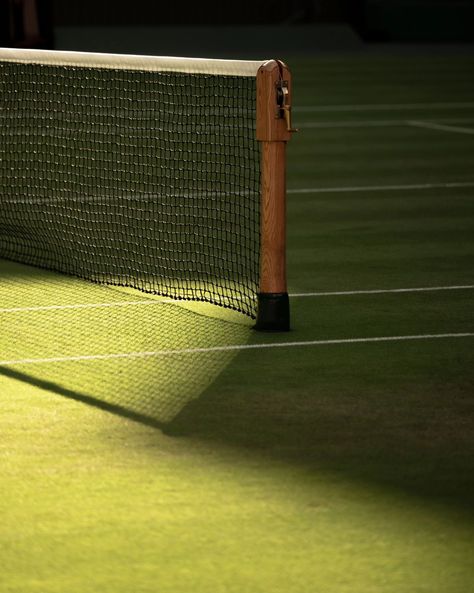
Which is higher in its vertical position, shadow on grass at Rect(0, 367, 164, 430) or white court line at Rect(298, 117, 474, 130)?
shadow on grass at Rect(0, 367, 164, 430)

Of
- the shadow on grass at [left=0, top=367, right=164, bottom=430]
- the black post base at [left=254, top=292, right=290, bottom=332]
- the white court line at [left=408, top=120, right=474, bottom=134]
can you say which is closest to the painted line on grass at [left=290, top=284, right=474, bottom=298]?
the black post base at [left=254, top=292, right=290, bottom=332]

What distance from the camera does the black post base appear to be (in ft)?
27.9

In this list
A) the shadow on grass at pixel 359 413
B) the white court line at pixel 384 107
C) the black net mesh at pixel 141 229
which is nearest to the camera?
the shadow on grass at pixel 359 413

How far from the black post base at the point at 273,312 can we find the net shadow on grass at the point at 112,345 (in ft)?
0.35

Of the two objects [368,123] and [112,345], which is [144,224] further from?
[368,123]

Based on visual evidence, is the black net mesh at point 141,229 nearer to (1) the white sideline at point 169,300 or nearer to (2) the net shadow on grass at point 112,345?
(1) the white sideline at point 169,300

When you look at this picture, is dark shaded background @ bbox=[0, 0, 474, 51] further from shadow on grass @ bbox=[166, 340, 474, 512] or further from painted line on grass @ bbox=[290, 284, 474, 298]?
shadow on grass @ bbox=[166, 340, 474, 512]

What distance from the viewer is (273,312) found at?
853cm

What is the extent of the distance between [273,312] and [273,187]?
65 centimetres

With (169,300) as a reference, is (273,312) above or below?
above

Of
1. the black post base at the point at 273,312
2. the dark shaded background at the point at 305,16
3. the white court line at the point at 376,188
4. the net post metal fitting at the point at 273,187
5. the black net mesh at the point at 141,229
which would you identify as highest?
the net post metal fitting at the point at 273,187

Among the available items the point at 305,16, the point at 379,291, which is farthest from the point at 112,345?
the point at 305,16

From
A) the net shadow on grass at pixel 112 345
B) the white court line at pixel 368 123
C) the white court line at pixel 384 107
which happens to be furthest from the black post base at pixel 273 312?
the white court line at pixel 384 107

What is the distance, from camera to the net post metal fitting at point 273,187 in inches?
325
